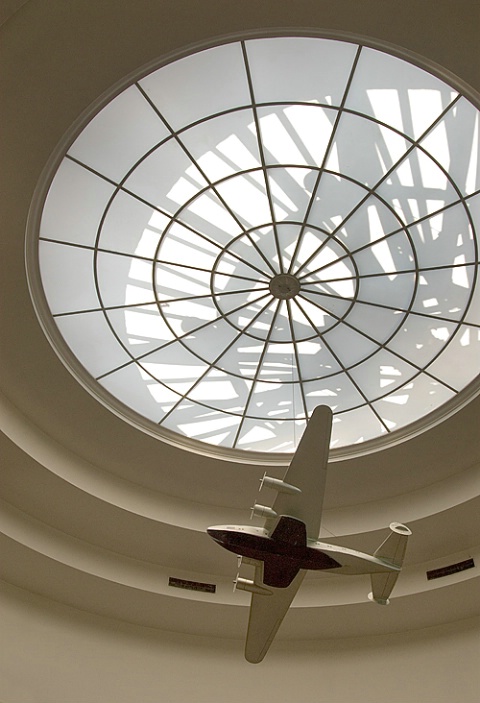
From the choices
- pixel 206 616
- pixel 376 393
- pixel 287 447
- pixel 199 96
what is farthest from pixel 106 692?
pixel 199 96

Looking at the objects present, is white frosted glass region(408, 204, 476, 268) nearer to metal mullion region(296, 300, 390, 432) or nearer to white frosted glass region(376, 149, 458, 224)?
white frosted glass region(376, 149, 458, 224)

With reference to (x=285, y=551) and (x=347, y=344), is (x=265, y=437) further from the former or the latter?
(x=285, y=551)

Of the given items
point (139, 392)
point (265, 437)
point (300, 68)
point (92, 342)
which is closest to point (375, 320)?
point (265, 437)

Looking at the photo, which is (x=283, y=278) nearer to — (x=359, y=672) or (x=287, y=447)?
(x=287, y=447)

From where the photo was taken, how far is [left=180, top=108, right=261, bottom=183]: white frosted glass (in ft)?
47.8

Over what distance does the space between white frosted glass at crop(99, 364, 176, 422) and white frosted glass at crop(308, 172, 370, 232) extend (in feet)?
22.8

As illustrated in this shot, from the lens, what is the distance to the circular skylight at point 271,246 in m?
14.0

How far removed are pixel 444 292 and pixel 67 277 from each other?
10.2 meters

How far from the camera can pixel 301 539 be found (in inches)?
473

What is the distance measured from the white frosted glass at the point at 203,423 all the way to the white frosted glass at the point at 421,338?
564 cm

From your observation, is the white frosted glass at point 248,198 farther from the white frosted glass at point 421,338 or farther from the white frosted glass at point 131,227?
the white frosted glass at point 421,338

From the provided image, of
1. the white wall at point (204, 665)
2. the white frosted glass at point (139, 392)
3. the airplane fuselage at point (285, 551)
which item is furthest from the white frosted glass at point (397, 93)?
the white wall at point (204, 665)

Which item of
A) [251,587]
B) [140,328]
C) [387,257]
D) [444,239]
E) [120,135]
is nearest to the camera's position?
[251,587]

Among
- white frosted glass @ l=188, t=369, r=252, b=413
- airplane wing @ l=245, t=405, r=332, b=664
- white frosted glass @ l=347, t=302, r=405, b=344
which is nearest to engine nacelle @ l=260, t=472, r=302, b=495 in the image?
airplane wing @ l=245, t=405, r=332, b=664
